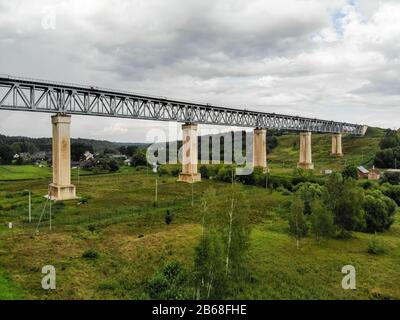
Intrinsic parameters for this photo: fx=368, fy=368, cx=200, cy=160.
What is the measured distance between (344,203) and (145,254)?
2194cm

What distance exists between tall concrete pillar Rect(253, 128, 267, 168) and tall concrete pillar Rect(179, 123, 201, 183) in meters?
20.6

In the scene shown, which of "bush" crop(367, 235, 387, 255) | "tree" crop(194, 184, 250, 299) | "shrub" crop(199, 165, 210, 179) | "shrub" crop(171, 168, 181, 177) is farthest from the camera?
"shrub" crop(171, 168, 181, 177)

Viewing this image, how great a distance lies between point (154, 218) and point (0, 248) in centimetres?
1773

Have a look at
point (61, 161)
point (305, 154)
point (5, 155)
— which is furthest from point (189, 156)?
point (5, 155)

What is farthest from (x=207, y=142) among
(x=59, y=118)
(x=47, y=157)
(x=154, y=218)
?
(x=154, y=218)

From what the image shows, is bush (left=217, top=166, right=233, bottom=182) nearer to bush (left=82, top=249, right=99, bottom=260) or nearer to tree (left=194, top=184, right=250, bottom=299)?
bush (left=82, top=249, right=99, bottom=260)

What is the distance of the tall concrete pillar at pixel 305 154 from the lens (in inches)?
4390

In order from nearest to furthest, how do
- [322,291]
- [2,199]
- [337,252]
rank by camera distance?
[322,291] < [337,252] < [2,199]

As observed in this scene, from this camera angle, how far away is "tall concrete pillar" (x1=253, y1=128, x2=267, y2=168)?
93.6 m

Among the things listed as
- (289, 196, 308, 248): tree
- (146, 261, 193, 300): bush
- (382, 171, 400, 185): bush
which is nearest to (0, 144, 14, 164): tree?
(382, 171, 400, 185): bush

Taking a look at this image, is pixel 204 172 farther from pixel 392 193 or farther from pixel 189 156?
pixel 392 193

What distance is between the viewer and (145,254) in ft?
98.3

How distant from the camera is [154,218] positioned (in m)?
44.2

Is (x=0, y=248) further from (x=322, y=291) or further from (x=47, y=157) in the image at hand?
(x=47, y=157)
